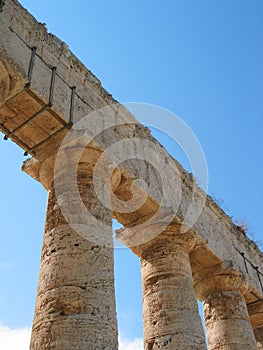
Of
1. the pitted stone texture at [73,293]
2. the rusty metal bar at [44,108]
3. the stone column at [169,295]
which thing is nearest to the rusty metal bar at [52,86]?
the rusty metal bar at [44,108]

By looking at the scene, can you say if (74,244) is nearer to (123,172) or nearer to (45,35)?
(123,172)

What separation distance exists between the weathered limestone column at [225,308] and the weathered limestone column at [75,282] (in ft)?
17.2

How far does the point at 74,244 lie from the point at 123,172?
253 cm

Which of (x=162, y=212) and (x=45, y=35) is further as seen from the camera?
(x=162, y=212)

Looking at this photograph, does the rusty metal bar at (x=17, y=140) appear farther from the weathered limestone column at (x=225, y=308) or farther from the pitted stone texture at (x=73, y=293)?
the weathered limestone column at (x=225, y=308)

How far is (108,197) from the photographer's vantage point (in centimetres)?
811

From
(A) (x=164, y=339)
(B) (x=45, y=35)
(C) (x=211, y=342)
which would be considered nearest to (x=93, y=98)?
(B) (x=45, y=35)

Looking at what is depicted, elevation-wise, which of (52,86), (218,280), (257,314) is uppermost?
(52,86)

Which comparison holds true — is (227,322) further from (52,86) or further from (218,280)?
(52,86)

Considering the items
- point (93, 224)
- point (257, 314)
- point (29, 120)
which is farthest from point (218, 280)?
point (29, 120)

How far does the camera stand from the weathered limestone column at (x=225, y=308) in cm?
1100

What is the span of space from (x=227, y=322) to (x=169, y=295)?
9.12 ft

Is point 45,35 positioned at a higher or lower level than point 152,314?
higher

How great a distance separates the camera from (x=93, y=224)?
733 cm
